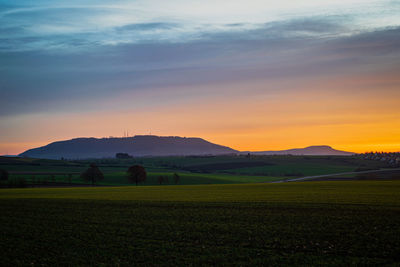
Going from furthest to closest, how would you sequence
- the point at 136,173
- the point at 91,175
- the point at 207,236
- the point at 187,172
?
the point at 187,172 → the point at 91,175 → the point at 136,173 → the point at 207,236

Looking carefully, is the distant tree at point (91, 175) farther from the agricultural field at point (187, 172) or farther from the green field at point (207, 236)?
the green field at point (207, 236)

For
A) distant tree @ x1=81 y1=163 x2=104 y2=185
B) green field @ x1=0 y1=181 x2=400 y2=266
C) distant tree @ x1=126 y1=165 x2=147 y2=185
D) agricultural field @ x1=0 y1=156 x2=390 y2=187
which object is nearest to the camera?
green field @ x1=0 y1=181 x2=400 y2=266

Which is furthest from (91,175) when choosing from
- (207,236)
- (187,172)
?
(207,236)

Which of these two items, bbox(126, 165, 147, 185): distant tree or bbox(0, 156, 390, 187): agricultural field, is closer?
bbox(126, 165, 147, 185): distant tree

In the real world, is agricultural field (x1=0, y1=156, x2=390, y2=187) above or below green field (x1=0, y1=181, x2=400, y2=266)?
below

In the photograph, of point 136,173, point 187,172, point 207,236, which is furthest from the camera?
point 187,172

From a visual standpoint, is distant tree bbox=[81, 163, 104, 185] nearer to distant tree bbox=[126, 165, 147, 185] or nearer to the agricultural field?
the agricultural field

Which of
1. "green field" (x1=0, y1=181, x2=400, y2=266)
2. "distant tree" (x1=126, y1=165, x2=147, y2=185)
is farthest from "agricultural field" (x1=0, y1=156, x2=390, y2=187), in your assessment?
"green field" (x1=0, y1=181, x2=400, y2=266)

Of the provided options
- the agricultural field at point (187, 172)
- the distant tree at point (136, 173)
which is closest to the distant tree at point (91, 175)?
the agricultural field at point (187, 172)

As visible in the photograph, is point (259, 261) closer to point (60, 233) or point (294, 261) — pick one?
point (294, 261)

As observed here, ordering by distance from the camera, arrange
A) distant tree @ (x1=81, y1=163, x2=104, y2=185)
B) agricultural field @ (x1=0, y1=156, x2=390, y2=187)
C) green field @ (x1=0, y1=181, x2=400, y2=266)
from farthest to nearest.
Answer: agricultural field @ (x1=0, y1=156, x2=390, y2=187)
distant tree @ (x1=81, y1=163, x2=104, y2=185)
green field @ (x1=0, y1=181, x2=400, y2=266)

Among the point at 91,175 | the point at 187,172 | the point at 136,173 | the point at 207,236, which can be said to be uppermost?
the point at 136,173

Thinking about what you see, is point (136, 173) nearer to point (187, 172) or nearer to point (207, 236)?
point (187, 172)

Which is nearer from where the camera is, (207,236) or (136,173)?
(207,236)
